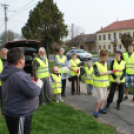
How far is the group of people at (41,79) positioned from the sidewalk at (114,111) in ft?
0.74

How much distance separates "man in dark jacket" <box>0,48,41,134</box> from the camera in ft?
8.23

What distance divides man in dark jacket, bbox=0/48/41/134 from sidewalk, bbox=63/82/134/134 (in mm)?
2638

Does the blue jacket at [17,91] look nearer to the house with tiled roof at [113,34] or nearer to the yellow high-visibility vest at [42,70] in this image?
the yellow high-visibility vest at [42,70]

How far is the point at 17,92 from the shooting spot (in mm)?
2551

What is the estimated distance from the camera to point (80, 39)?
56719 millimetres

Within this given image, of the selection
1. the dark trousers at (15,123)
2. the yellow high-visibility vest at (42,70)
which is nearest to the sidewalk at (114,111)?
the yellow high-visibility vest at (42,70)

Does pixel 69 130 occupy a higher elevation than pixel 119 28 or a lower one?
lower

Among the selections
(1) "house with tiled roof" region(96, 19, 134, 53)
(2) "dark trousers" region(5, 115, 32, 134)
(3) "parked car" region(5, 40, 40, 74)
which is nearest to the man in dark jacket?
(2) "dark trousers" region(5, 115, 32, 134)

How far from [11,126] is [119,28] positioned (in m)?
57.7

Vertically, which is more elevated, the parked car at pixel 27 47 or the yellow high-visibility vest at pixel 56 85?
the parked car at pixel 27 47

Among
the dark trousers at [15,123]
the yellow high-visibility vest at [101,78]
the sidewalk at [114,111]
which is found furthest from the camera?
the yellow high-visibility vest at [101,78]

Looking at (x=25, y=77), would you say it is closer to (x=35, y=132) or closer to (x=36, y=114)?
(x=35, y=132)

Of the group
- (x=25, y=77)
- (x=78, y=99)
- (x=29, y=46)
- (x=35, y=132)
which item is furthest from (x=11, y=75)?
(x=29, y=46)

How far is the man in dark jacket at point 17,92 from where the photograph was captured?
251 centimetres
